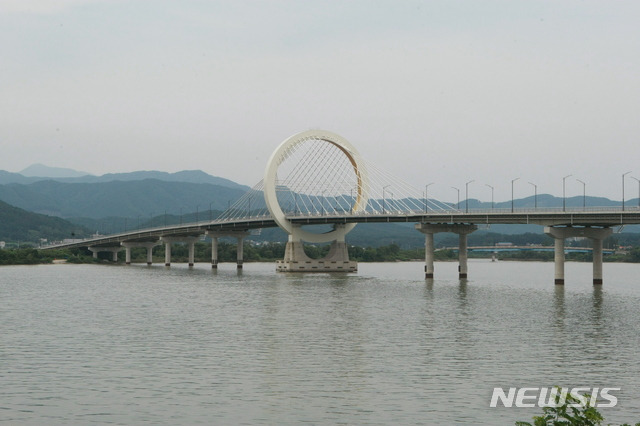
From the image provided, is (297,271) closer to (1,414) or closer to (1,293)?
(1,293)

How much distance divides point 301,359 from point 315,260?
10454 centimetres

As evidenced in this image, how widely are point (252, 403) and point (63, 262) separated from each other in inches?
6748

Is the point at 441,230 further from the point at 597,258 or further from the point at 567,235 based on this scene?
the point at 597,258

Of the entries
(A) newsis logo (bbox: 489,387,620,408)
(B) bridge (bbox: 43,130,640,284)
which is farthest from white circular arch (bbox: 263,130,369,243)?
(A) newsis logo (bbox: 489,387,620,408)

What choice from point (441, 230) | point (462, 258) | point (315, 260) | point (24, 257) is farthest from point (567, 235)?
point (24, 257)

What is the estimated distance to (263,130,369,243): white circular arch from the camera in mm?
142875

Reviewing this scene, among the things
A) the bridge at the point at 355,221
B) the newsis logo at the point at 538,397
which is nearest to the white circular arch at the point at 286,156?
the bridge at the point at 355,221

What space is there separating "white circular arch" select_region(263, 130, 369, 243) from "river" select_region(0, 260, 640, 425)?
70280 mm

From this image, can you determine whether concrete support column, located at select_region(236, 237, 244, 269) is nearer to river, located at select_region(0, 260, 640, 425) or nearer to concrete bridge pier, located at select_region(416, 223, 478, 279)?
concrete bridge pier, located at select_region(416, 223, 478, 279)

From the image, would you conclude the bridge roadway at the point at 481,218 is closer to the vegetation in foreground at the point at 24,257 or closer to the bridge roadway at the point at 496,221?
the bridge roadway at the point at 496,221

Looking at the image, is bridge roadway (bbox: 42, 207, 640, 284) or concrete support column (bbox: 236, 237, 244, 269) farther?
concrete support column (bbox: 236, 237, 244, 269)

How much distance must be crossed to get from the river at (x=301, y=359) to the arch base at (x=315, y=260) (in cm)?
6823

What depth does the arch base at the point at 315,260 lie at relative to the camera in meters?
141

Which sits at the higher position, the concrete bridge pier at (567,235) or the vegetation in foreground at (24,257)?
the concrete bridge pier at (567,235)
